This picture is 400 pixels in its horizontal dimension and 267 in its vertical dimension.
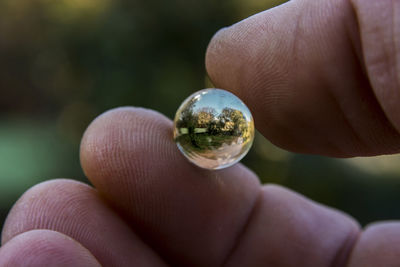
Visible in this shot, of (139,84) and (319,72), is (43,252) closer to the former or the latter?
(319,72)

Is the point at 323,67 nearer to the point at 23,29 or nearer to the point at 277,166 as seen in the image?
the point at 277,166

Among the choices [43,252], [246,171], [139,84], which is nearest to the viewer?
[43,252]

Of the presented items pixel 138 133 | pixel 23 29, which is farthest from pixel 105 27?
pixel 138 133

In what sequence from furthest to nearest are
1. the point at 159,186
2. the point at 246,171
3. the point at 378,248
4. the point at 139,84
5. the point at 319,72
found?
the point at 139,84 < the point at 246,171 < the point at 378,248 < the point at 159,186 < the point at 319,72

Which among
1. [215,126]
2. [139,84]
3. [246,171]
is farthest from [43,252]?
[139,84]

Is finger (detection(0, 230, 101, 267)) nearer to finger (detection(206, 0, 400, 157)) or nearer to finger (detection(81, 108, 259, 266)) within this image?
finger (detection(81, 108, 259, 266))

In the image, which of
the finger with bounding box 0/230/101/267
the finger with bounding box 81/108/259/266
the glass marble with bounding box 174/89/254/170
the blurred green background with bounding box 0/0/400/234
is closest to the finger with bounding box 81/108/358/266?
the finger with bounding box 81/108/259/266

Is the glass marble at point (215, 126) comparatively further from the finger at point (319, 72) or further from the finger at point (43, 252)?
the finger at point (43, 252)

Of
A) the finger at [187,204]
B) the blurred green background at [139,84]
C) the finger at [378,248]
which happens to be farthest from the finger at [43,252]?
the blurred green background at [139,84]
